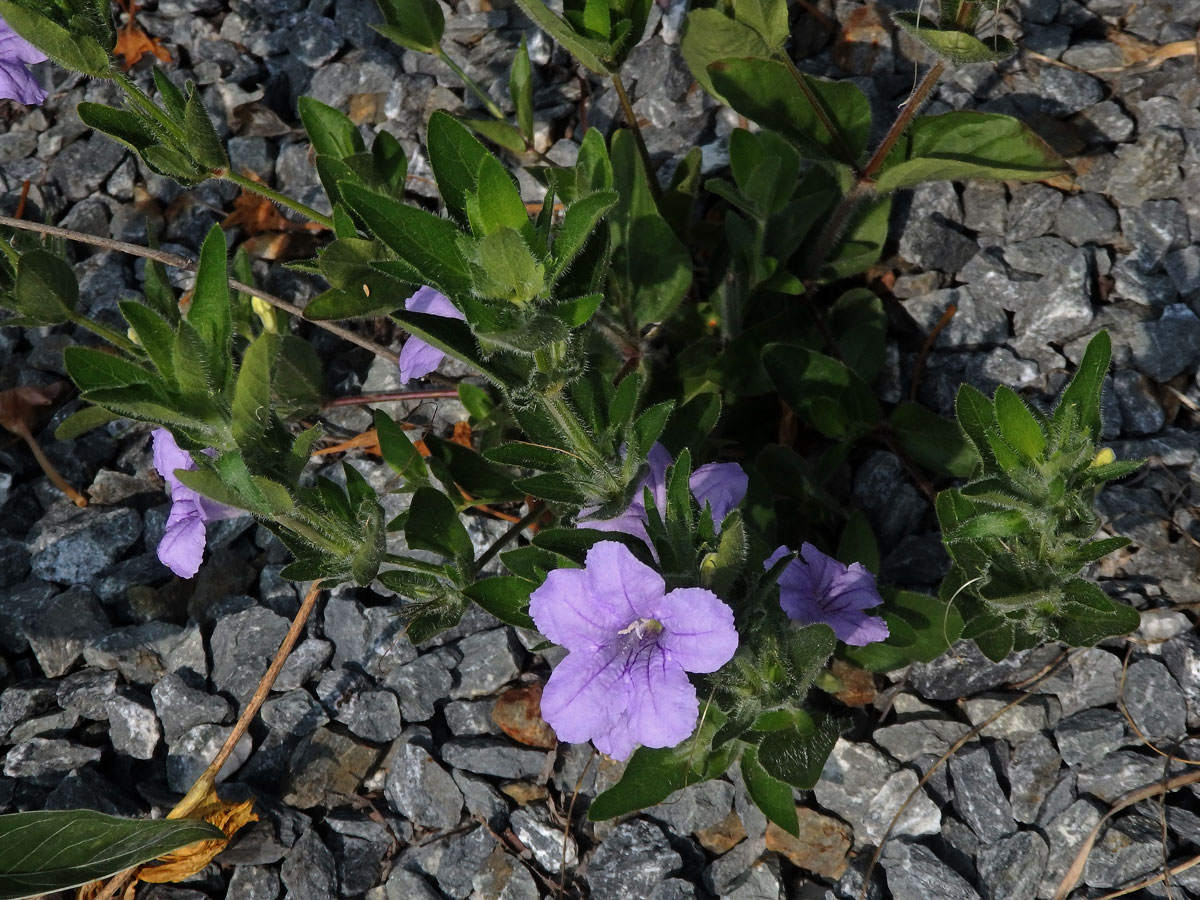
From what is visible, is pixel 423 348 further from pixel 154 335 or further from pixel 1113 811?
pixel 1113 811

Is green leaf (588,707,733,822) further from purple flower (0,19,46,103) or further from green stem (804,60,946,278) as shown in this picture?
purple flower (0,19,46,103)

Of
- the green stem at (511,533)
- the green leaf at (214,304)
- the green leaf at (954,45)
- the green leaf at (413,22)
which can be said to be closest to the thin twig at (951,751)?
the green stem at (511,533)

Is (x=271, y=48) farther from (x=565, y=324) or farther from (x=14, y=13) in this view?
(x=565, y=324)

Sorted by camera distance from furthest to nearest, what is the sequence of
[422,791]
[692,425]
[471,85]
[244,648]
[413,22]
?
[471,85] < [413,22] < [244,648] < [422,791] < [692,425]

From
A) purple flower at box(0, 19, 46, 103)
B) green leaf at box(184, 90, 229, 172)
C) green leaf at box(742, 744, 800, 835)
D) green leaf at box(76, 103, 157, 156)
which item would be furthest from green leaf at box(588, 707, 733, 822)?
purple flower at box(0, 19, 46, 103)

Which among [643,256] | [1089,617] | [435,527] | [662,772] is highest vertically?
[643,256]

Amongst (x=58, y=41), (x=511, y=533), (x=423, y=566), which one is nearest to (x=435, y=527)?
(x=423, y=566)
